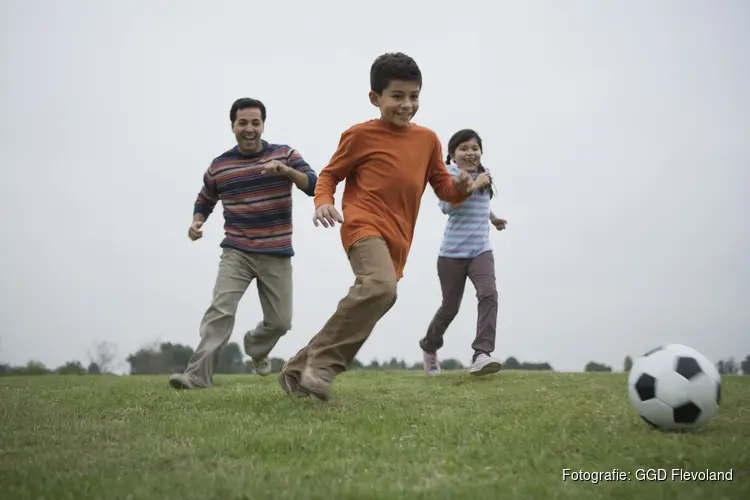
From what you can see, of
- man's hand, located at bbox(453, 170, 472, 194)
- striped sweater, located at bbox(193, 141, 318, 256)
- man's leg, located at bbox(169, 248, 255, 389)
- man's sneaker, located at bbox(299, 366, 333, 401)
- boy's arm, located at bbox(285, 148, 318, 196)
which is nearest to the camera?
man's sneaker, located at bbox(299, 366, 333, 401)

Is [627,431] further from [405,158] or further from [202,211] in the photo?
[202,211]

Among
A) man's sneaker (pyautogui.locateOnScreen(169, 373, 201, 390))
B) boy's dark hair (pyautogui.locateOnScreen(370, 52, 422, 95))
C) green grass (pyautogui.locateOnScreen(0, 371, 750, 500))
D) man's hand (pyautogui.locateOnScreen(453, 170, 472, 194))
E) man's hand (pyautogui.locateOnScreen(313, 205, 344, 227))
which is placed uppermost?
boy's dark hair (pyautogui.locateOnScreen(370, 52, 422, 95))

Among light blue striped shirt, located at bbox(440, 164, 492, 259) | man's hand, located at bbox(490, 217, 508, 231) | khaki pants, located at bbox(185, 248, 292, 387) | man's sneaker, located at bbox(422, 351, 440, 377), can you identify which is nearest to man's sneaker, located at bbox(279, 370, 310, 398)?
khaki pants, located at bbox(185, 248, 292, 387)

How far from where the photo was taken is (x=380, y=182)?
4879 millimetres

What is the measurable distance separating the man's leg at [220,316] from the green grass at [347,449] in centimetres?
136

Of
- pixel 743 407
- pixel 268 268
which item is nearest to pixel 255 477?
pixel 743 407

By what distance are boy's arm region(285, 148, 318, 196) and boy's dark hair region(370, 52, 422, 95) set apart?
1.25m

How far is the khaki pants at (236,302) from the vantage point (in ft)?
21.3

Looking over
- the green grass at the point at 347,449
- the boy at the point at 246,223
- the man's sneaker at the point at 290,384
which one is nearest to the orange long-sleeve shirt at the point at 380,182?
the man's sneaker at the point at 290,384

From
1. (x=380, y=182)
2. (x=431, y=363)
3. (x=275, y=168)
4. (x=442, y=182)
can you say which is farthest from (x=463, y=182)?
(x=431, y=363)

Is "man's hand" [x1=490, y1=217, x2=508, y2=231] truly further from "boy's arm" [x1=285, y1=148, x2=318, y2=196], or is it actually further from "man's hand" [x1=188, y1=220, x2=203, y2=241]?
"man's hand" [x1=188, y1=220, x2=203, y2=241]

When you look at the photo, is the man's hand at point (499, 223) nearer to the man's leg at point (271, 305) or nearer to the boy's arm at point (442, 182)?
the man's leg at point (271, 305)

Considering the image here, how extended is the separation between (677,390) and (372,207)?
2.26 meters

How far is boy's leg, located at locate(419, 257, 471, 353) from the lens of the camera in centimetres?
758
